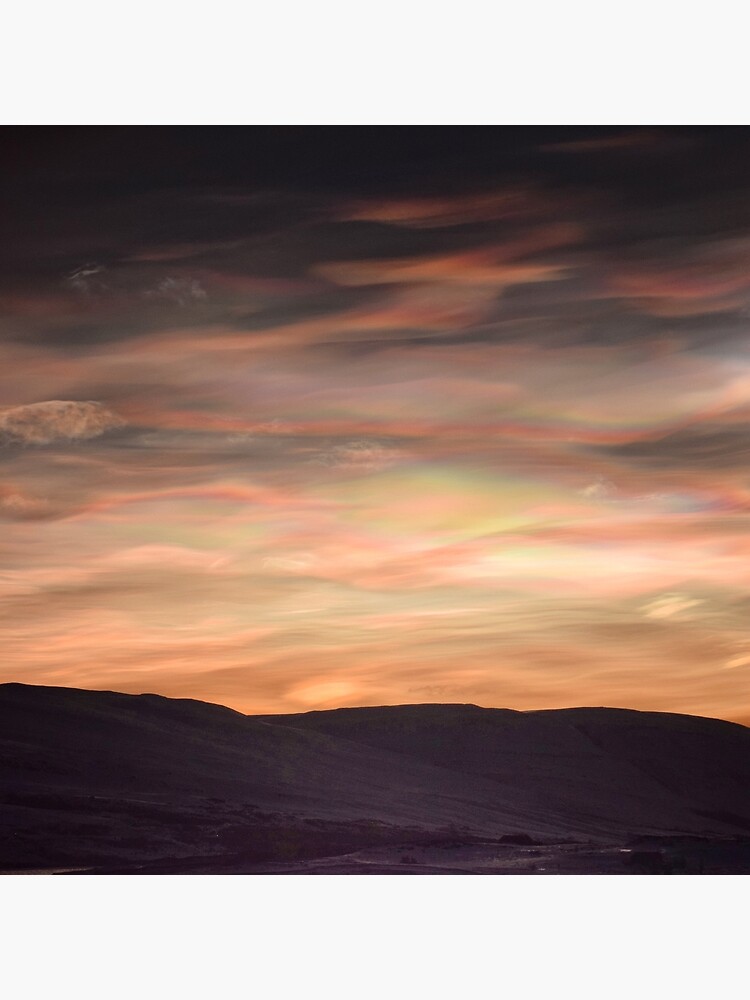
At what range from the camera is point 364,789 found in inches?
146

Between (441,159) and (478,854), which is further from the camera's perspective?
(441,159)

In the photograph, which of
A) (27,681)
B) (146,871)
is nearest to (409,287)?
(27,681)

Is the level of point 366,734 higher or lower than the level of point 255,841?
higher

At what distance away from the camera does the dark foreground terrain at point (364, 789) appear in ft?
12.0

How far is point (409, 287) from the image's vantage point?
12.7 feet

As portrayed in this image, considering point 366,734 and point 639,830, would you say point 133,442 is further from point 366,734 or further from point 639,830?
point 639,830

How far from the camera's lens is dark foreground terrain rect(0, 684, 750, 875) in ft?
12.0

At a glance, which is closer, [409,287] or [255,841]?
[255,841]

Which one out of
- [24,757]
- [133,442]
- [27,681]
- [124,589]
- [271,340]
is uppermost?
[271,340]

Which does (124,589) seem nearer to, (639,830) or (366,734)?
(366,734)

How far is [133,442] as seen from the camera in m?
3.82

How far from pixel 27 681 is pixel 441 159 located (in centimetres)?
222

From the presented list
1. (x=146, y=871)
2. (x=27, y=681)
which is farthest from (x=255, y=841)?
(x=27, y=681)

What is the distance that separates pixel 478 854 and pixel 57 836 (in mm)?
1337
